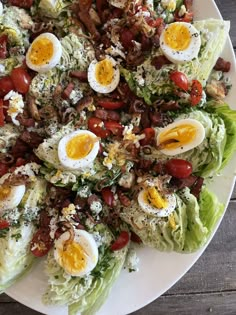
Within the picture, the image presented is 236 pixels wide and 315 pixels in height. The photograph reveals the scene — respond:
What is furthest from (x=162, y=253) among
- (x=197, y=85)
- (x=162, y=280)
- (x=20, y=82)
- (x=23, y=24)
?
(x=23, y=24)

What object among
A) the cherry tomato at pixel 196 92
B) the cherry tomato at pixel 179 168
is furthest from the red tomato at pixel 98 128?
the cherry tomato at pixel 196 92

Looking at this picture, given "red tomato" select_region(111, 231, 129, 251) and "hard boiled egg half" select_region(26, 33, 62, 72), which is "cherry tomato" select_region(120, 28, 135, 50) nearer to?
"hard boiled egg half" select_region(26, 33, 62, 72)

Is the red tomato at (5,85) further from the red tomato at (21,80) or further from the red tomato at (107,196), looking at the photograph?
the red tomato at (107,196)

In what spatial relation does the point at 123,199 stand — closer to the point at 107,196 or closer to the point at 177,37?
the point at 107,196

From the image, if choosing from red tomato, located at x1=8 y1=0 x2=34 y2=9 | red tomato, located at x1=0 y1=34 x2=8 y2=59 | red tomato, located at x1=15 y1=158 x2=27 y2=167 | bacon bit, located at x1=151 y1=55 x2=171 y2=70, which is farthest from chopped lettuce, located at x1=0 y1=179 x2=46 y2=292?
red tomato, located at x1=8 y1=0 x2=34 y2=9

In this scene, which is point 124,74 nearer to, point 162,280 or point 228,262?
point 162,280

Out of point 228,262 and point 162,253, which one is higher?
point 162,253
